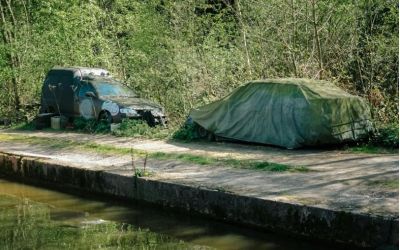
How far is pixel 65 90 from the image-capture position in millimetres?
18328

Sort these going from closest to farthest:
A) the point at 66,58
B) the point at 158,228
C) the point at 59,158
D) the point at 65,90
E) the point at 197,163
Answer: the point at 158,228 → the point at 197,163 → the point at 59,158 → the point at 65,90 → the point at 66,58

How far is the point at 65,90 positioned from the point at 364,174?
1146 centimetres

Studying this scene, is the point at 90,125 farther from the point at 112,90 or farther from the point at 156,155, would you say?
the point at 156,155

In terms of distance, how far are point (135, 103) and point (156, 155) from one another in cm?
481

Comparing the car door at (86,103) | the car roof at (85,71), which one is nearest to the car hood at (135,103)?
the car door at (86,103)

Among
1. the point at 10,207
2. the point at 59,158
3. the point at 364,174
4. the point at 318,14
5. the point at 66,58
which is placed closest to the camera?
the point at 364,174

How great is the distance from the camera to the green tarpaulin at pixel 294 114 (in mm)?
12227

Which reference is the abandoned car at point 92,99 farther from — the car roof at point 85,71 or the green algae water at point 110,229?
the green algae water at point 110,229

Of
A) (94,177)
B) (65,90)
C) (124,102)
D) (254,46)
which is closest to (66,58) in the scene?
(65,90)

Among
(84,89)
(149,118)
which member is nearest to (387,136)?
(149,118)

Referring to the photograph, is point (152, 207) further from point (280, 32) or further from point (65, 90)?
point (65, 90)

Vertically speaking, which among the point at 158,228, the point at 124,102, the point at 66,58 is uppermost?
the point at 66,58

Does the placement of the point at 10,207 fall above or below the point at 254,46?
below

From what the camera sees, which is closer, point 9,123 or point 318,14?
point 318,14
